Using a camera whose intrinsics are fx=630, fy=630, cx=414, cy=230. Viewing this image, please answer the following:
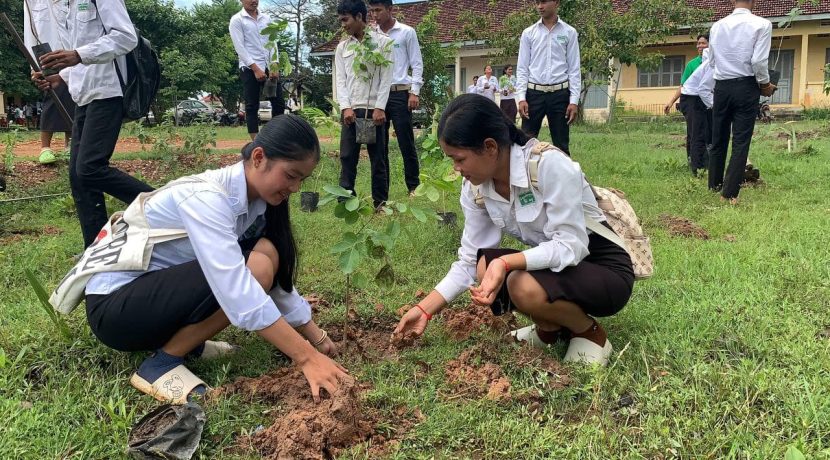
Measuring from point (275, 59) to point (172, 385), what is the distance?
3.67 meters

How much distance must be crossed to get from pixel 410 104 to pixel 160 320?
3.79m

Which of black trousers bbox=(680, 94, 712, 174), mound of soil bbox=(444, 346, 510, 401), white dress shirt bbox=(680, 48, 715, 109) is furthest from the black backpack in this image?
black trousers bbox=(680, 94, 712, 174)

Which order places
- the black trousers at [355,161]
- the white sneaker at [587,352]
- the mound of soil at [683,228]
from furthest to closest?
the black trousers at [355,161], the mound of soil at [683,228], the white sneaker at [587,352]

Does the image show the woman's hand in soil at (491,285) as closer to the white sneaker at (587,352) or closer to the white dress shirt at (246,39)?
the white sneaker at (587,352)

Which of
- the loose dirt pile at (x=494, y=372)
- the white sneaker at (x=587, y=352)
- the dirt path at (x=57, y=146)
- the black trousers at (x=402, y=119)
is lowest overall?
the loose dirt pile at (x=494, y=372)

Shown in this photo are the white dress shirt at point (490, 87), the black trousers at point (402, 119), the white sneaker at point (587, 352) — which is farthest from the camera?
the white dress shirt at point (490, 87)

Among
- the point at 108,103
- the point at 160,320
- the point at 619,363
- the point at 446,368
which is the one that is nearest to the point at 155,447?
the point at 160,320

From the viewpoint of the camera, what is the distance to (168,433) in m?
1.76

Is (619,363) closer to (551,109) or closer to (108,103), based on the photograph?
(108,103)

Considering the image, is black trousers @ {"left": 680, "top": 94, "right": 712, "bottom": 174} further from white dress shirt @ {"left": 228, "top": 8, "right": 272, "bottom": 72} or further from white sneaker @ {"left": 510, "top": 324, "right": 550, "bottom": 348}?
white sneaker @ {"left": 510, "top": 324, "right": 550, "bottom": 348}

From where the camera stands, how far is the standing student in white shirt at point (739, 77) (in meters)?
5.09

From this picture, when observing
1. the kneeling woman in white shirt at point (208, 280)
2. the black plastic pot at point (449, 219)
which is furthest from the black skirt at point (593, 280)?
the black plastic pot at point (449, 219)

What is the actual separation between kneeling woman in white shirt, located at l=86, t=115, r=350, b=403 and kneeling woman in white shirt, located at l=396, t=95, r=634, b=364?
50cm

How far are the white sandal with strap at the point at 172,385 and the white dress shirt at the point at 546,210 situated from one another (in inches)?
36.9
